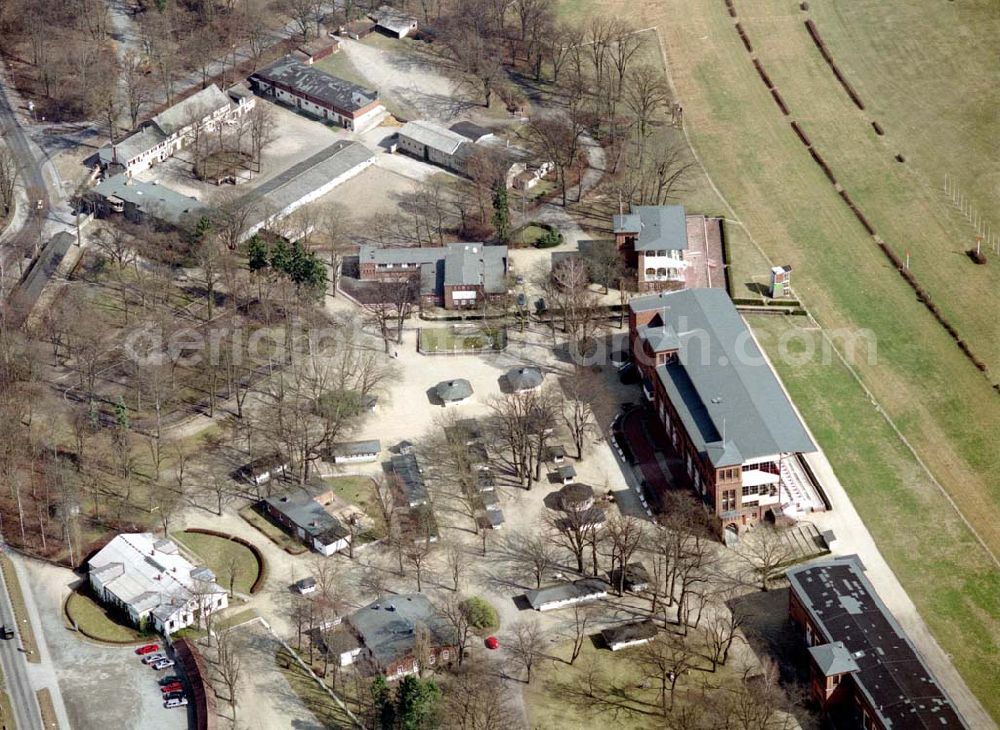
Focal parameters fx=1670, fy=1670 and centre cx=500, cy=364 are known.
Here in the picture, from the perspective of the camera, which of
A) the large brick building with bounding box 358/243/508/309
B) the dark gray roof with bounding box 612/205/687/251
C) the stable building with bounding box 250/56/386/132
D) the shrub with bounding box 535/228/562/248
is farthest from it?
the stable building with bounding box 250/56/386/132

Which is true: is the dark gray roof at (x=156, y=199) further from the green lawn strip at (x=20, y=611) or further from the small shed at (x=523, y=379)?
the green lawn strip at (x=20, y=611)

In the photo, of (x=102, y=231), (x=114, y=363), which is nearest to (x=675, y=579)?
(x=114, y=363)

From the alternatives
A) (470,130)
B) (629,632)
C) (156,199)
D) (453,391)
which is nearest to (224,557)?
(453,391)

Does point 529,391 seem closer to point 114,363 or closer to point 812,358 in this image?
point 812,358

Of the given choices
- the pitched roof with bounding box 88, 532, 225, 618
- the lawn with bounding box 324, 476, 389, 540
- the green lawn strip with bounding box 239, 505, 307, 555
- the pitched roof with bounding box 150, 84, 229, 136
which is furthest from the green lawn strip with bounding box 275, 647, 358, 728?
the pitched roof with bounding box 150, 84, 229, 136

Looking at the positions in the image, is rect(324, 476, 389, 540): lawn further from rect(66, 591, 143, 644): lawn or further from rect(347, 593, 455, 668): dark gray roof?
rect(66, 591, 143, 644): lawn

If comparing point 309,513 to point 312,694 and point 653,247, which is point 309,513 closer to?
point 312,694

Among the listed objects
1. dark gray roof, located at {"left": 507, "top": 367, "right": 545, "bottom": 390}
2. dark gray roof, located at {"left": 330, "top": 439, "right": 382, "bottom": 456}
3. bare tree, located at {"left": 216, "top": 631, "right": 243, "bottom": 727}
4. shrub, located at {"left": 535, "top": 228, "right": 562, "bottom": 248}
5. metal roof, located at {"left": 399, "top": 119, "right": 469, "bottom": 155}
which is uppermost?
metal roof, located at {"left": 399, "top": 119, "right": 469, "bottom": 155}
